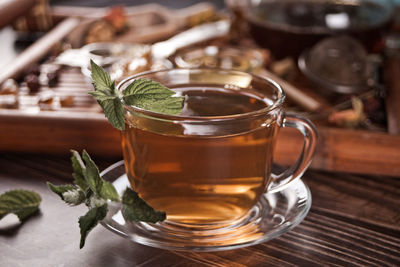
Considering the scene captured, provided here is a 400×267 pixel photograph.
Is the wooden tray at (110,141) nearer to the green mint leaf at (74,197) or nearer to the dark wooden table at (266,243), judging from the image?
the dark wooden table at (266,243)

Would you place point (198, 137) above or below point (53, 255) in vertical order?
above

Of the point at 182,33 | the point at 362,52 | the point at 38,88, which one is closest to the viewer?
the point at 38,88

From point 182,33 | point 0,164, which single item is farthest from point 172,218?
point 182,33

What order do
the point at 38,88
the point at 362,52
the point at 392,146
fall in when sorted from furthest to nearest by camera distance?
the point at 362,52, the point at 38,88, the point at 392,146

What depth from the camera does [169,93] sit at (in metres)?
0.62

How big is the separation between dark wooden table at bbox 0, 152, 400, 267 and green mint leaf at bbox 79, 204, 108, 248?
1.5 inches

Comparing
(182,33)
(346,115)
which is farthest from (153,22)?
(346,115)

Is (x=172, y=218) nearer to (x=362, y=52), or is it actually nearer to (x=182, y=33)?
(x=362, y=52)

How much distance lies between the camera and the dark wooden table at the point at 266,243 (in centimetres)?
61

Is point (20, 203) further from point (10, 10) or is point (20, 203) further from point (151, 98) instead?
point (10, 10)

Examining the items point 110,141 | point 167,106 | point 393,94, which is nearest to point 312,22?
point 393,94

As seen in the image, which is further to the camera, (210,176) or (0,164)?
(0,164)

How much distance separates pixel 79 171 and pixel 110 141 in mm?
223

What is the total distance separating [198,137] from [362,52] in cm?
70
